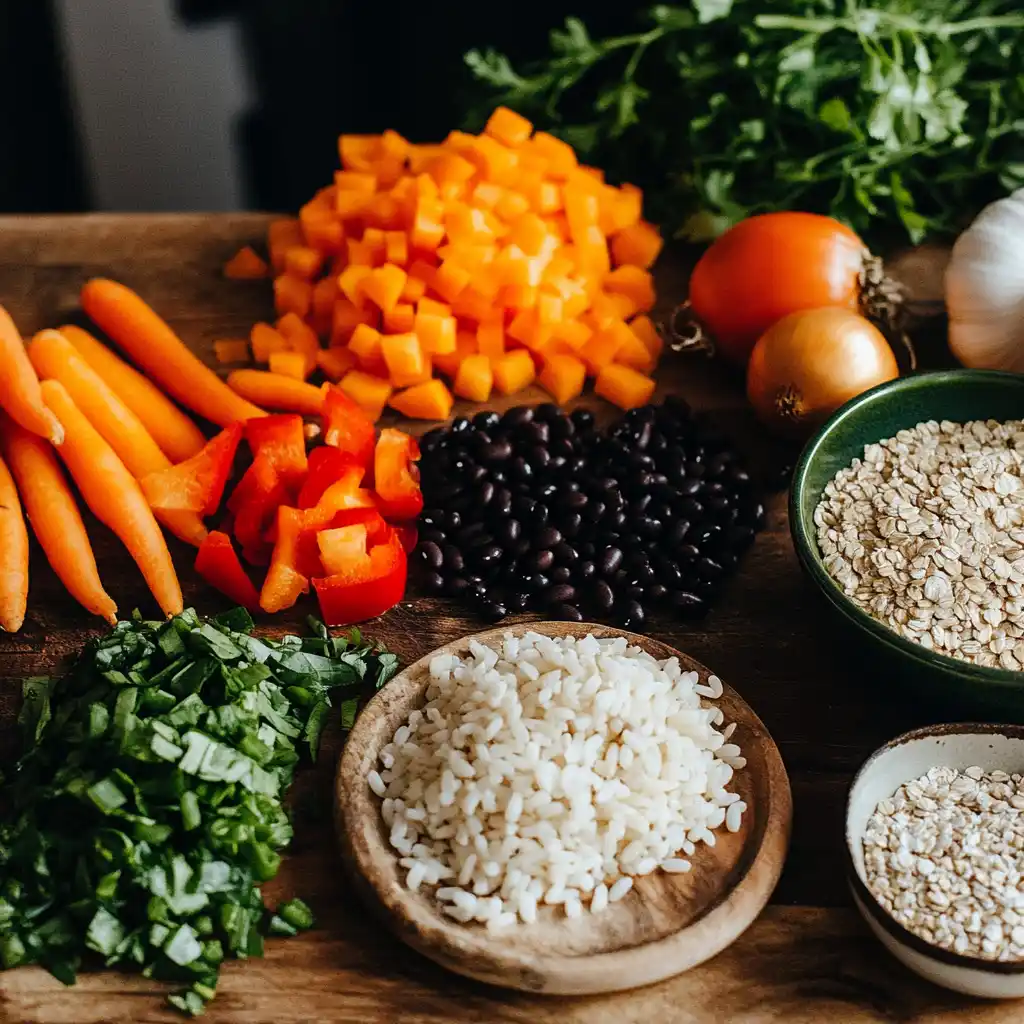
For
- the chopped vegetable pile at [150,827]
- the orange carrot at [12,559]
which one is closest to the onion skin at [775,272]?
the chopped vegetable pile at [150,827]

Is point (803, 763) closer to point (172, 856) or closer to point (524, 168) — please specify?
point (172, 856)

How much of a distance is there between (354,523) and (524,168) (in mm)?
891

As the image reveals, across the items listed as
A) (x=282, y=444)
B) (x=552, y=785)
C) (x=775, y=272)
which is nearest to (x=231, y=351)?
(x=282, y=444)

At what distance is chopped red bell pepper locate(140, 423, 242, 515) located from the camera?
210 centimetres

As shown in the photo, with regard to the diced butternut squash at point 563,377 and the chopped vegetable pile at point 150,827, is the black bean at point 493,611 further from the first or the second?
the diced butternut squash at point 563,377

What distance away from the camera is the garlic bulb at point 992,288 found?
7.05 ft

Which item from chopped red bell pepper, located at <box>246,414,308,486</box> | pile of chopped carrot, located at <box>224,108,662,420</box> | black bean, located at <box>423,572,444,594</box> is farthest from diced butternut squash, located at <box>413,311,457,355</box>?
black bean, located at <box>423,572,444,594</box>

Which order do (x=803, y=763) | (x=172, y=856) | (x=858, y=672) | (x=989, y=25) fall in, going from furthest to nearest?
(x=989, y=25) → (x=858, y=672) → (x=803, y=763) → (x=172, y=856)

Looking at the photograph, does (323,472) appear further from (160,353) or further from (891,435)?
(891,435)

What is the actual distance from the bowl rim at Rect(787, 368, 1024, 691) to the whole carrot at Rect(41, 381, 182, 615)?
3.36ft

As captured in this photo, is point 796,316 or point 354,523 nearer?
point 354,523

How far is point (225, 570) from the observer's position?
1.98 m

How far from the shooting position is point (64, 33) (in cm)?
353

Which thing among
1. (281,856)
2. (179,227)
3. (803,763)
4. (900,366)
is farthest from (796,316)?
(179,227)
